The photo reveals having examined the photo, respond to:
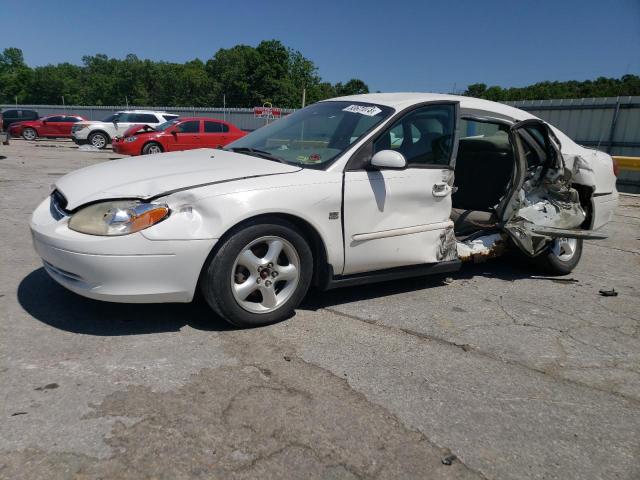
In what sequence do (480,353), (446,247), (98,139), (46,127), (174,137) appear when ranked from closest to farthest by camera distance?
(480,353) < (446,247) < (174,137) < (98,139) < (46,127)

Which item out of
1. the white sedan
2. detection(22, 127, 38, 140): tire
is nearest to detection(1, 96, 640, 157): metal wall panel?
the white sedan

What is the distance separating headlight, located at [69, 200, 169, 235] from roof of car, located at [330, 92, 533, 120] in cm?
206

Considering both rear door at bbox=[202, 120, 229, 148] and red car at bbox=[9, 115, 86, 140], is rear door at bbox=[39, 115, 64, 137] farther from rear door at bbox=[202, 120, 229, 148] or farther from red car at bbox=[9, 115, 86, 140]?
rear door at bbox=[202, 120, 229, 148]

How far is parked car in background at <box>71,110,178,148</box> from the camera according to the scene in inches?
823

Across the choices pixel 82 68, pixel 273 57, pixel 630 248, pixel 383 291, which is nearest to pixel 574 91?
pixel 273 57

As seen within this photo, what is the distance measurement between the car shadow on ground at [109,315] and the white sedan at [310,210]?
29 cm

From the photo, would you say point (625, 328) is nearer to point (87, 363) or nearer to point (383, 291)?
point (383, 291)

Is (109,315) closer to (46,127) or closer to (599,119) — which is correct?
(599,119)

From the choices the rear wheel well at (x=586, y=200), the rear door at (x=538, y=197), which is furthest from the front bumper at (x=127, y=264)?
the rear wheel well at (x=586, y=200)

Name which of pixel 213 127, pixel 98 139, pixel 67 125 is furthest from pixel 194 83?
pixel 213 127

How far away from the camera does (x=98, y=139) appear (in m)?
21.1

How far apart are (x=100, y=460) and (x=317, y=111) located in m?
3.27

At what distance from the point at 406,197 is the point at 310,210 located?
848mm

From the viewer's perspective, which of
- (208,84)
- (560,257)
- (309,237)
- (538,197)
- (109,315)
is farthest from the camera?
(208,84)
